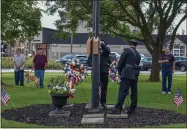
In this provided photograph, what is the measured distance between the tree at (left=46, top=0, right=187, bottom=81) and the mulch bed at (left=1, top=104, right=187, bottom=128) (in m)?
15.1

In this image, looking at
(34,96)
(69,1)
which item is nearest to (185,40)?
(69,1)

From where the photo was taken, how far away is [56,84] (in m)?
11.1

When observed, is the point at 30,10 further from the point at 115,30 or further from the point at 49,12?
the point at 115,30

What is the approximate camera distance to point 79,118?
1051cm

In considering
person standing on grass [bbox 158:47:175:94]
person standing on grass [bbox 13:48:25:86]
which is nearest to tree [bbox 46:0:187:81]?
person standing on grass [bbox 13:48:25:86]

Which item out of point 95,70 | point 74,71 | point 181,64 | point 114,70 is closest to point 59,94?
point 95,70

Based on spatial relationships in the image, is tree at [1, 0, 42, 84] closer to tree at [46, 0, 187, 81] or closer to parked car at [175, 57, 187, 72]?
tree at [46, 0, 187, 81]

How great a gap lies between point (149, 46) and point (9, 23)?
10083 mm

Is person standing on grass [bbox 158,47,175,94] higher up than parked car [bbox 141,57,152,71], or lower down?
higher up

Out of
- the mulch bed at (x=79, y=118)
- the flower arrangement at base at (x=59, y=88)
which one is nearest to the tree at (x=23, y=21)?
the mulch bed at (x=79, y=118)

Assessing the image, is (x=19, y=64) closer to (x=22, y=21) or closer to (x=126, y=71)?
(x=22, y=21)

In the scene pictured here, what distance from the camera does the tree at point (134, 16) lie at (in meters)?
26.8

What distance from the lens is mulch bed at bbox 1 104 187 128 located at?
9.71 m

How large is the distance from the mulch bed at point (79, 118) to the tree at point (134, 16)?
15112 mm
